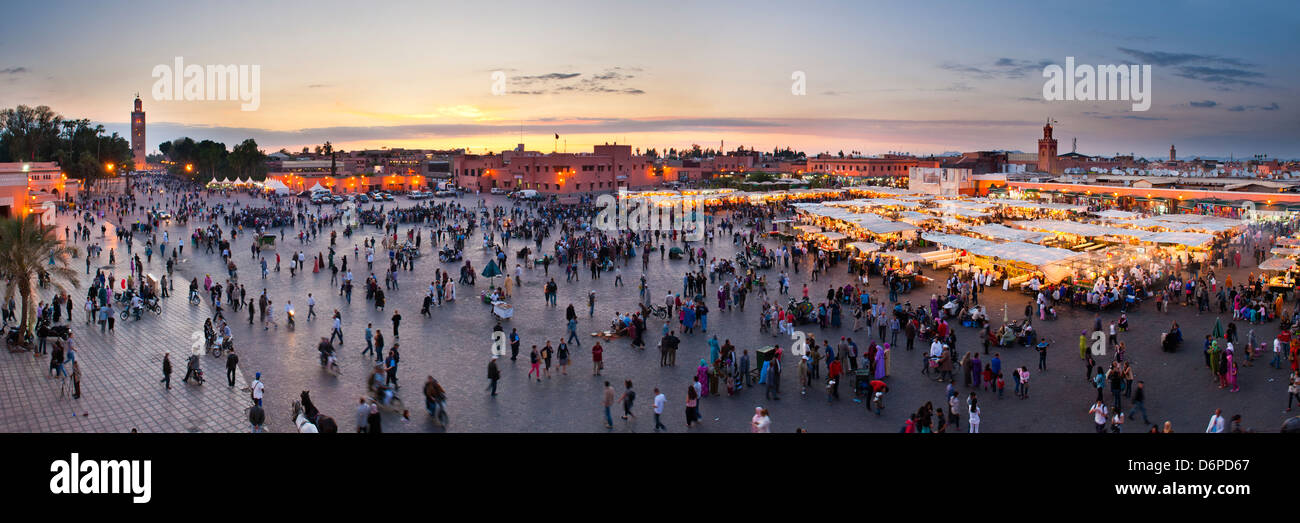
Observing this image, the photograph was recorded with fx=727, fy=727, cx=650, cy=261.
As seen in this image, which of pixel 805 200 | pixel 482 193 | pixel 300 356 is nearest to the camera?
pixel 300 356

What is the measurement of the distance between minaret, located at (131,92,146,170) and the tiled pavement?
132054mm

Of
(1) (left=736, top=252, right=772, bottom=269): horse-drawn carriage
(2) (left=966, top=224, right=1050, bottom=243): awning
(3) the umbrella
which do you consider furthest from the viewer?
(2) (left=966, top=224, right=1050, bottom=243): awning

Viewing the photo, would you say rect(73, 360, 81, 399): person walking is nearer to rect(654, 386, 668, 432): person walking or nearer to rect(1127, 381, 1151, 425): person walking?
rect(654, 386, 668, 432): person walking

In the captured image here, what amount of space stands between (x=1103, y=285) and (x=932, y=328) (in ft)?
20.9

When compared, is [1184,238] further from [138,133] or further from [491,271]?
[138,133]

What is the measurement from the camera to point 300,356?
1334cm

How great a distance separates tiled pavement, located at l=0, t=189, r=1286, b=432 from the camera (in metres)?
Result: 10.1

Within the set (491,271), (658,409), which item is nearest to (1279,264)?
(658,409)

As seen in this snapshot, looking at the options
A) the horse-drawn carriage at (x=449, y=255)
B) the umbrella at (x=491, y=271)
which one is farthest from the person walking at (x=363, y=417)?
the horse-drawn carriage at (x=449, y=255)

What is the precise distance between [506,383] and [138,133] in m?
149

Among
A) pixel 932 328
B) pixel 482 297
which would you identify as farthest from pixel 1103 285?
pixel 482 297

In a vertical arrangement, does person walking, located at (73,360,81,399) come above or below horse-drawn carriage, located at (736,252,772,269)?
below

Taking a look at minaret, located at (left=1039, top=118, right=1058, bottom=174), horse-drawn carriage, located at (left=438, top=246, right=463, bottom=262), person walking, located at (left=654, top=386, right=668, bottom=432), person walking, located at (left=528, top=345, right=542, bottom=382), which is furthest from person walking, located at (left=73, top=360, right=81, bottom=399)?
minaret, located at (left=1039, top=118, right=1058, bottom=174)
